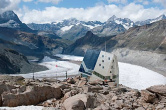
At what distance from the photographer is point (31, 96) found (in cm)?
1712

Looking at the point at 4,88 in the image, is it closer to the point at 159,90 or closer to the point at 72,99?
the point at 72,99

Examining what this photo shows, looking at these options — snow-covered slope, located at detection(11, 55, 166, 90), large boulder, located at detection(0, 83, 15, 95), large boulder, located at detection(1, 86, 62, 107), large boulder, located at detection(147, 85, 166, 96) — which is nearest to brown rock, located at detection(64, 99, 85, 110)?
large boulder, located at detection(1, 86, 62, 107)

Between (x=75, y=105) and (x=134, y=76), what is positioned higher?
(x=75, y=105)

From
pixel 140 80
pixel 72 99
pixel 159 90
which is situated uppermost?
pixel 159 90

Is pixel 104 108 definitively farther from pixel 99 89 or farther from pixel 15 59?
pixel 15 59

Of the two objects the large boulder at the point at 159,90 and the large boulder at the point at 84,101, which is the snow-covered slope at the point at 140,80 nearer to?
the large boulder at the point at 159,90

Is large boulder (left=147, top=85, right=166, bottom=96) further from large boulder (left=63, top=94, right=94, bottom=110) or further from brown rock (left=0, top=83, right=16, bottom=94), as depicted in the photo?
brown rock (left=0, top=83, right=16, bottom=94)

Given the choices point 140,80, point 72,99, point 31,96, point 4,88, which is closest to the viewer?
point 72,99

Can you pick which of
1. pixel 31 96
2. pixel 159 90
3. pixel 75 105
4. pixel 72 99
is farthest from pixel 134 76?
pixel 75 105

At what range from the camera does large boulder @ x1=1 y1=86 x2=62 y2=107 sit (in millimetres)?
16016

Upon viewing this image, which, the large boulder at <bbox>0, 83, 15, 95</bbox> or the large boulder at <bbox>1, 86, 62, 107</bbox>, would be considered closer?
the large boulder at <bbox>1, 86, 62, 107</bbox>

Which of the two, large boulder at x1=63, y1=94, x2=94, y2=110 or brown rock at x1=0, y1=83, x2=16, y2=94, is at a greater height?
brown rock at x1=0, y1=83, x2=16, y2=94

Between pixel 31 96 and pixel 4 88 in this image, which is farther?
pixel 4 88

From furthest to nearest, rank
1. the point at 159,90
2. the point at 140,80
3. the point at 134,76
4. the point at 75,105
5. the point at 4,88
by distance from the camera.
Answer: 1. the point at 134,76
2. the point at 140,80
3. the point at 4,88
4. the point at 159,90
5. the point at 75,105
